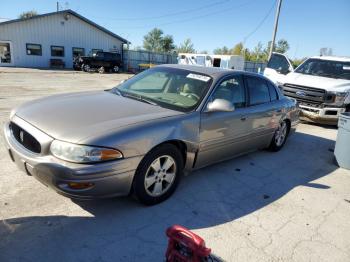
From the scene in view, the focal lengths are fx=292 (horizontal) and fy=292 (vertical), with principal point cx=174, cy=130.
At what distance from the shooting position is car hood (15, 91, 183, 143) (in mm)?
2809

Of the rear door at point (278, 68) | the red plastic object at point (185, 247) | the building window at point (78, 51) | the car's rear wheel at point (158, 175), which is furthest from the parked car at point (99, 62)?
the red plastic object at point (185, 247)

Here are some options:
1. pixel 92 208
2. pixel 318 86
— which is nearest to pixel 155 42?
pixel 318 86

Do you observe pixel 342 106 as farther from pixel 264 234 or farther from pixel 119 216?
pixel 119 216

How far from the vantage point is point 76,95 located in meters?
4.07

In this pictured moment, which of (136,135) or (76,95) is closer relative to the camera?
(136,135)

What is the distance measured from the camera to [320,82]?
848 cm

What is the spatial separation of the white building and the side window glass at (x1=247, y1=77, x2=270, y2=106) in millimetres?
28448

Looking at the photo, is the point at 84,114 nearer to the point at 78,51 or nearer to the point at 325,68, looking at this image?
the point at 325,68

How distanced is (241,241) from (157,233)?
0.84 metres

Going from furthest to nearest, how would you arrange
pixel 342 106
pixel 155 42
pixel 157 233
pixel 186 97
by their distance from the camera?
pixel 155 42 < pixel 342 106 < pixel 186 97 < pixel 157 233

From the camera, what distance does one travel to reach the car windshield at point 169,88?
378 cm

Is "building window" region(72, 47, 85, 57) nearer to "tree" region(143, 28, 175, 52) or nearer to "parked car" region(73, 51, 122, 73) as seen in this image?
"parked car" region(73, 51, 122, 73)

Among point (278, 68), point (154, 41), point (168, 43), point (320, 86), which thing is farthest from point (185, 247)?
point (154, 41)

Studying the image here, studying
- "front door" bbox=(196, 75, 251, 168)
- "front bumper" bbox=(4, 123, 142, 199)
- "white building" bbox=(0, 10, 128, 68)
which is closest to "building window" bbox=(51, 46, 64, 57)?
"white building" bbox=(0, 10, 128, 68)
